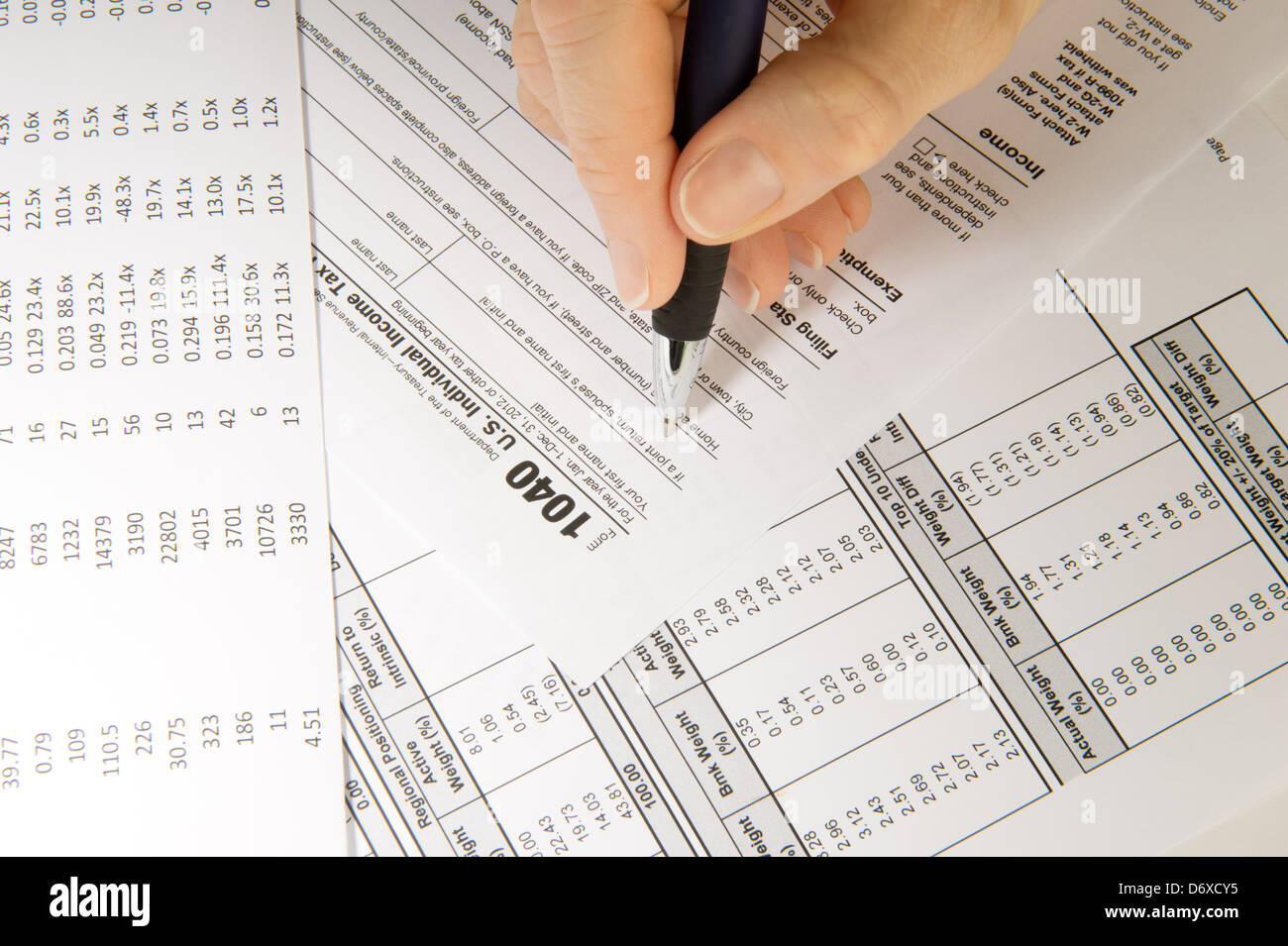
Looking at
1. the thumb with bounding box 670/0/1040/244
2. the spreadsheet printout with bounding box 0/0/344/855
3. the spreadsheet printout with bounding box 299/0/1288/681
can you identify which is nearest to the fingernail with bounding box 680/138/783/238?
the thumb with bounding box 670/0/1040/244

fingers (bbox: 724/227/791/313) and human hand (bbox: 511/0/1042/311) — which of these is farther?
fingers (bbox: 724/227/791/313)

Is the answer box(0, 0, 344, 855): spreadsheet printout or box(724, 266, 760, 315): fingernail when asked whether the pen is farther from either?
box(0, 0, 344, 855): spreadsheet printout

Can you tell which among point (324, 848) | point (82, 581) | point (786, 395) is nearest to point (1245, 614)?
point (786, 395)

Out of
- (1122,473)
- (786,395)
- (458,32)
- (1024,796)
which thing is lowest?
(1024,796)

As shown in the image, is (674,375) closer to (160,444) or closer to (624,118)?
(624,118)

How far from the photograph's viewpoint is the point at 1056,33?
21.4 inches

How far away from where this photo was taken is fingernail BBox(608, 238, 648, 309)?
1.37 ft

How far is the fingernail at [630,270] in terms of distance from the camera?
418 mm

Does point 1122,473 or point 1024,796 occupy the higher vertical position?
point 1122,473

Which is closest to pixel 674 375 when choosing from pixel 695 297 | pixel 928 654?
pixel 695 297

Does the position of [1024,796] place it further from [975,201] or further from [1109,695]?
[975,201]

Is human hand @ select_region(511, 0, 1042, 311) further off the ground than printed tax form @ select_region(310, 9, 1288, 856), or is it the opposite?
human hand @ select_region(511, 0, 1042, 311)

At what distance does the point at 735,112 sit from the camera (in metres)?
0.37

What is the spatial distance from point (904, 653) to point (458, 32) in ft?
1.42
